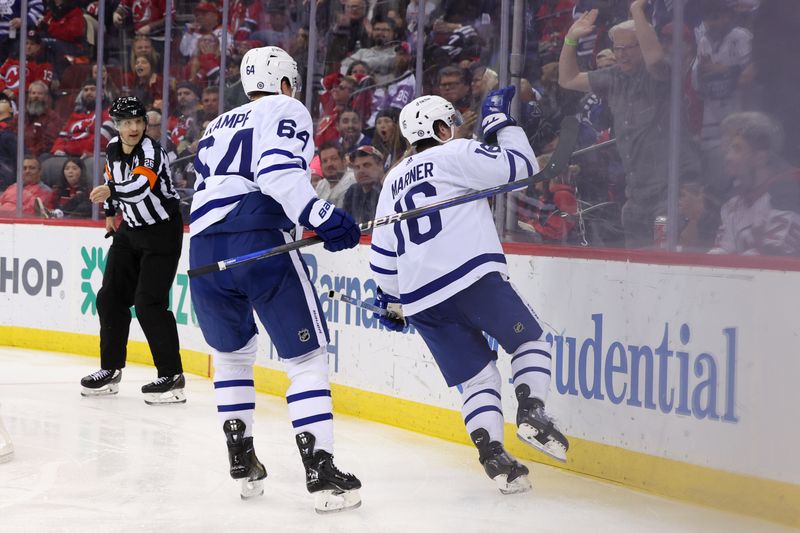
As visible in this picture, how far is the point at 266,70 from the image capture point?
10.3 ft

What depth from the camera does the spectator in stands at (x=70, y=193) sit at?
716 centimetres

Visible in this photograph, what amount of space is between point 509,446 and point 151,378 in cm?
236

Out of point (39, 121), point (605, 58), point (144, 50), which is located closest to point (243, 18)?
point (144, 50)

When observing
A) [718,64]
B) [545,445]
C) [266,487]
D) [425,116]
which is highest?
[718,64]

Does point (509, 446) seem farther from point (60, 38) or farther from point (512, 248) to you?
point (60, 38)

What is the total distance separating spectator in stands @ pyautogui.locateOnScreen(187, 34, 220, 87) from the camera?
6598mm

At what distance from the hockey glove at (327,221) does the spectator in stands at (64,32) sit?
204 inches

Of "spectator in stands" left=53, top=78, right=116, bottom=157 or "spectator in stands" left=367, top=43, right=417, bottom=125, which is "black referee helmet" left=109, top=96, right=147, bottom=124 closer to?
"spectator in stands" left=367, top=43, right=417, bottom=125

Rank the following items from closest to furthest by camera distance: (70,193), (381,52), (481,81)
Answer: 1. (481,81)
2. (381,52)
3. (70,193)

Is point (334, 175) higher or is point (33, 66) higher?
point (33, 66)

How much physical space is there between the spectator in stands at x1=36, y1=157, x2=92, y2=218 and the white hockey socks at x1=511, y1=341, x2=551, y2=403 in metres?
4.50

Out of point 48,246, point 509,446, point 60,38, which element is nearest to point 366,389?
point 509,446

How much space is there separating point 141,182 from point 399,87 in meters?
1.36

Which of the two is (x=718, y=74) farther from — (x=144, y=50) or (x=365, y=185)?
(x=144, y=50)
